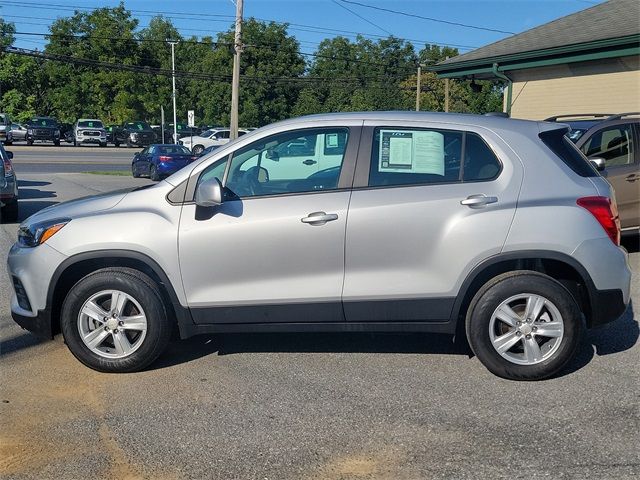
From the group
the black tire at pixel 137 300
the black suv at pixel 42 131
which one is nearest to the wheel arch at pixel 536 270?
the black tire at pixel 137 300

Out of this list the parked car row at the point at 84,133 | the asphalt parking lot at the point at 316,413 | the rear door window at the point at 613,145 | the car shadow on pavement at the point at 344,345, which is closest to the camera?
the asphalt parking lot at the point at 316,413

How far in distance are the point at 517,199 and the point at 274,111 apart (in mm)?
60375

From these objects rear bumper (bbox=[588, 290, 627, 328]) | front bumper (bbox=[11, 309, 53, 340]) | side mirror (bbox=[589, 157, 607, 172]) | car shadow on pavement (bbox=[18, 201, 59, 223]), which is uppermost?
side mirror (bbox=[589, 157, 607, 172])

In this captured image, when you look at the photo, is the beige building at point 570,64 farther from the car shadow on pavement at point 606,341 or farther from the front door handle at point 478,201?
the front door handle at point 478,201

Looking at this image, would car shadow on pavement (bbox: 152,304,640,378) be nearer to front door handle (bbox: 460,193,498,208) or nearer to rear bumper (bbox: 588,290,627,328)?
rear bumper (bbox: 588,290,627,328)

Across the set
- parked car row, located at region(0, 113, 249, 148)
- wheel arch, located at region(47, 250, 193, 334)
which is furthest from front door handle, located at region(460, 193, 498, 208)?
parked car row, located at region(0, 113, 249, 148)

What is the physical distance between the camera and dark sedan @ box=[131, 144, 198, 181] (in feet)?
88.1

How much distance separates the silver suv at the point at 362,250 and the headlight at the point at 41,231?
0.04 feet

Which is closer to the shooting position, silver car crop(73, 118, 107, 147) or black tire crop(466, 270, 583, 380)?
black tire crop(466, 270, 583, 380)

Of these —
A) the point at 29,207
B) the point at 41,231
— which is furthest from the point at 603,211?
the point at 29,207

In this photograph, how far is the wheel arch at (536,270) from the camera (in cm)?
470

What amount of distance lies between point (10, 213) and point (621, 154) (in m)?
10.3

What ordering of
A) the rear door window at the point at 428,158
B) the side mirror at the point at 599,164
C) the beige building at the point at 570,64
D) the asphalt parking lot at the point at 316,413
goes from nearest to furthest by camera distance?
the asphalt parking lot at the point at 316,413 < the rear door window at the point at 428,158 < the side mirror at the point at 599,164 < the beige building at the point at 570,64

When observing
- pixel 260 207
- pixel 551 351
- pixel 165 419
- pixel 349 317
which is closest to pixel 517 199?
pixel 551 351
